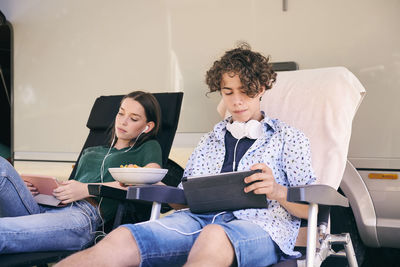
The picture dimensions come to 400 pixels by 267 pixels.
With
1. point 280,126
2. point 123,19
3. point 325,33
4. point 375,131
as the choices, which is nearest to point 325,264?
point 375,131

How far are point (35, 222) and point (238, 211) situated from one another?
0.86 meters

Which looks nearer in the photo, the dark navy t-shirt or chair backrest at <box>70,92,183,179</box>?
the dark navy t-shirt

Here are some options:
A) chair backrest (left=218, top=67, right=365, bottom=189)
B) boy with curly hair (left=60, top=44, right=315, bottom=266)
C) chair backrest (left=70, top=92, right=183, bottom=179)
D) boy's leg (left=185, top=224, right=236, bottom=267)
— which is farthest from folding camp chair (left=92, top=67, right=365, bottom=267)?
chair backrest (left=70, top=92, right=183, bottom=179)

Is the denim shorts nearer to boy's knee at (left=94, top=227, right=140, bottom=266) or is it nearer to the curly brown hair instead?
boy's knee at (left=94, top=227, right=140, bottom=266)

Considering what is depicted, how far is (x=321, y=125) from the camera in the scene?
7.79ft

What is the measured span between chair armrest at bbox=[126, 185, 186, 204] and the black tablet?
111 millimetres

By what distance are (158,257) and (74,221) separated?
66 cm

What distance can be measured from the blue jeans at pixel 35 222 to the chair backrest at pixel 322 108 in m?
0.88

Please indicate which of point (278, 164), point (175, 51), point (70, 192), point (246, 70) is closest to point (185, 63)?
point (175, 51)

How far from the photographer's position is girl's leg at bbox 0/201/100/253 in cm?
211

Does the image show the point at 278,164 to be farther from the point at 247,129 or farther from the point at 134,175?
the point at 134,175

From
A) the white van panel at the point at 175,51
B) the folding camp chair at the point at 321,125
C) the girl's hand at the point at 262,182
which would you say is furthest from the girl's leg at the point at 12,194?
the white van panel at the point at 175,51

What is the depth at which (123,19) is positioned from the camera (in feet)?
11.8

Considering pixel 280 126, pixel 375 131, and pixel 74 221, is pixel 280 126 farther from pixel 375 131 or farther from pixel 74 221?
pixel 74 221
